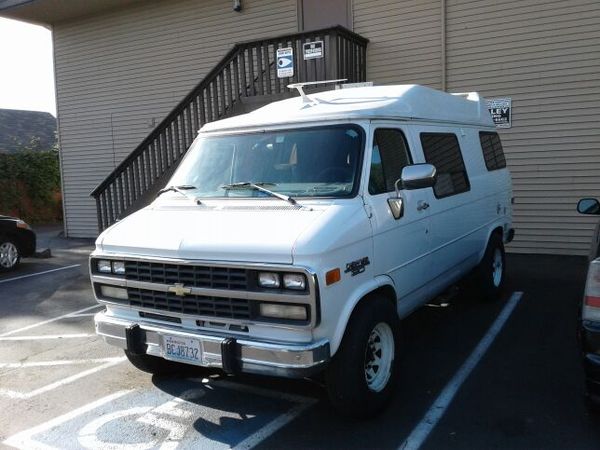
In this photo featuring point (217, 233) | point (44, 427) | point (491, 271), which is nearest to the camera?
point (217, 233)

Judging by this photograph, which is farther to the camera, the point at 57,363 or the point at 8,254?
the point at 8,254

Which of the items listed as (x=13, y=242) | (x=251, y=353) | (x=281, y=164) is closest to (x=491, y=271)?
(x=281, y=164)

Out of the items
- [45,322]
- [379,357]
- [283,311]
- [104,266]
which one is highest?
[104,266]

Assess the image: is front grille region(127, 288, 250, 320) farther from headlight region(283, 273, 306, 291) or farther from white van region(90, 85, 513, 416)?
headlight region(283, 273, 306, 291)

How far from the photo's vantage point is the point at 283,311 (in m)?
3.35

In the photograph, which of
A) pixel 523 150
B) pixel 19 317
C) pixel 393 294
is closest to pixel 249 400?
pixel 393 294

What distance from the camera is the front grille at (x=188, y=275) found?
136 inches

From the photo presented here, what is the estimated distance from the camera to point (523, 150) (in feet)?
31.1

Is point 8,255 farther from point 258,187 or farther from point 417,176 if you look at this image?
point 417,176

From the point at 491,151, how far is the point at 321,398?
411 cm

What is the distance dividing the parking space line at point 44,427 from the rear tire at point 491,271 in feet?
13.2

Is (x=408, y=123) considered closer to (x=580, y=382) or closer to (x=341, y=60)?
(x=580, y=382)

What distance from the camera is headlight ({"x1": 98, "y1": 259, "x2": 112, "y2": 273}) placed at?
4105 millimetres

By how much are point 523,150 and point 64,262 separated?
901cm
